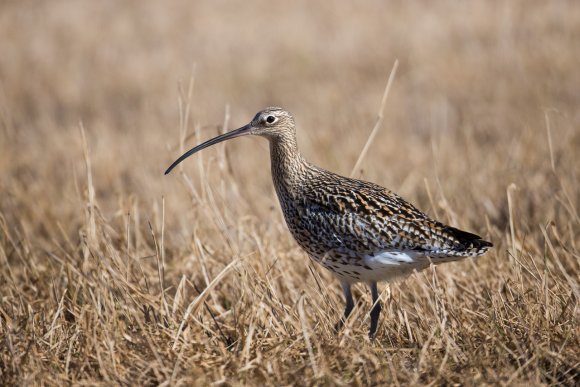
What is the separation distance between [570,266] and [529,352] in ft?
4.18

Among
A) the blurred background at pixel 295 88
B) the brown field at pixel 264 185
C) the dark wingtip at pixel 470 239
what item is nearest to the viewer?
the brown field at pixel 264 185

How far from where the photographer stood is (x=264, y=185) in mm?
7621

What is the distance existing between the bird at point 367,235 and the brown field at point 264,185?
0.16m

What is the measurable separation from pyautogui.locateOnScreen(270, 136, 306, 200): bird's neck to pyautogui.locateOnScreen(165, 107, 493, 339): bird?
6 centimetres

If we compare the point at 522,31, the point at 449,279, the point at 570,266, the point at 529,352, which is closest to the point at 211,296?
the point at 449,279

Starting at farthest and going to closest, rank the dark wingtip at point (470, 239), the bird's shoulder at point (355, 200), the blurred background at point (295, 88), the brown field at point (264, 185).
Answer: the blurred background at point (295, 88) < the bird's shoulder at point (355, 200) < the dark wingtip at point (470, 239) < the brown field at point (264, 185)

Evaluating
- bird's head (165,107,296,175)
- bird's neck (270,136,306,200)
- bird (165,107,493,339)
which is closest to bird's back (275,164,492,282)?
bird (165,107,493,339)

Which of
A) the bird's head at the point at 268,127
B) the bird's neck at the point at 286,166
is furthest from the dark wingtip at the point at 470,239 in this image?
the bird's head at the point at 268,127

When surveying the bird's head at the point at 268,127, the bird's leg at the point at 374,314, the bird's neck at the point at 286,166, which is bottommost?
the bird's leg at the point at 374,314

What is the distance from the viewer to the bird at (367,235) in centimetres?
401

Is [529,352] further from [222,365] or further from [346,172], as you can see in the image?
[346,172]

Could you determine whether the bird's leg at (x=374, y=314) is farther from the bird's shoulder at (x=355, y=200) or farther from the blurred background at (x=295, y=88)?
the blurred background at (x=295, y=88)

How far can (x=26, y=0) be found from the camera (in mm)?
16344

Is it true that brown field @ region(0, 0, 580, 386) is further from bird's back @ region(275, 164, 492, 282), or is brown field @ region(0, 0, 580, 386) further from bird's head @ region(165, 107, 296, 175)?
bird's head @ region(165, 107, 296, 175)
